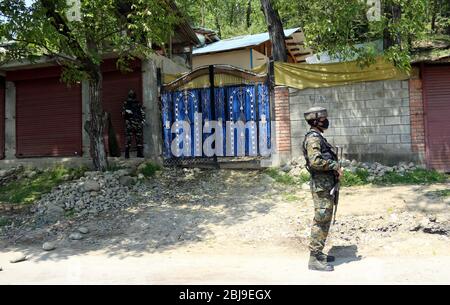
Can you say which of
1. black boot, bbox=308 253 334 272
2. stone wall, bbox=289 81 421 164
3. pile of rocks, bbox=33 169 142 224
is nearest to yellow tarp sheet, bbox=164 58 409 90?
stone wall, bbox=289 81 421 164

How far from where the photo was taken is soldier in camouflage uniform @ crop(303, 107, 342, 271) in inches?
186

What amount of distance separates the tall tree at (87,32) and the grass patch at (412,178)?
17.2 feet

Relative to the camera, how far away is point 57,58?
9.13 metres

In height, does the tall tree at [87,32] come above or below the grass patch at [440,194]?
above

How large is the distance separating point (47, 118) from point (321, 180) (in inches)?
378

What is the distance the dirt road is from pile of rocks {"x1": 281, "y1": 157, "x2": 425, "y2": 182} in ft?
2.39

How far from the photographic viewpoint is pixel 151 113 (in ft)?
36.6

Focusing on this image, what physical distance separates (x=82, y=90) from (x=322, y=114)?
28.4 feet

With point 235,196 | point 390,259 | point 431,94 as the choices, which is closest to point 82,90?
point 235,196

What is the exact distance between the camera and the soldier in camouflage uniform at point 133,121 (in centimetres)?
1093

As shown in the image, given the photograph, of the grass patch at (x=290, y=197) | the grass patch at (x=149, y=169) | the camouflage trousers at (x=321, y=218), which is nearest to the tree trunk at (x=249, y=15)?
the grass patch at (x=149, y=169)

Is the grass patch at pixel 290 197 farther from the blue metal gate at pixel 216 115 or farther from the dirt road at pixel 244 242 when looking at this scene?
the blue metal gate at pixel 216 115

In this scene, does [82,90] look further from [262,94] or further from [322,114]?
[322,114]

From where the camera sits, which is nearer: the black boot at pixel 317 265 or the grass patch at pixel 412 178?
the black boot at pixel 317 265
